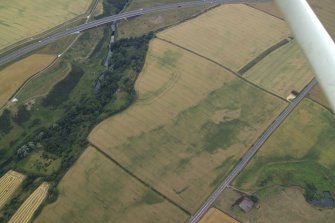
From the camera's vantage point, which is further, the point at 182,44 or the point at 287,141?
the point at 182,44

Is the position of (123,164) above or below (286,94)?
below

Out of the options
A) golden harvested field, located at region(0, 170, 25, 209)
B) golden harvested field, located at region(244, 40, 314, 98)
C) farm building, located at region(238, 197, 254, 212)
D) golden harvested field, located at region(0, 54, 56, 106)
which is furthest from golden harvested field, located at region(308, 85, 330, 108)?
golden harvested field, located at region(0, 170, 25, 209)

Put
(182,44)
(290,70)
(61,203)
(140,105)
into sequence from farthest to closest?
(182,44)
(290,70)
(140,105)
(61,203)

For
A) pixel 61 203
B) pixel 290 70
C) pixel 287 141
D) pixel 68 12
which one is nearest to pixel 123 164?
pixel 61 203

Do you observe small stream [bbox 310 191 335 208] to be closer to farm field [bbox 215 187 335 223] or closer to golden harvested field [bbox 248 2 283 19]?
farm field [bbox 215 187 335 223]

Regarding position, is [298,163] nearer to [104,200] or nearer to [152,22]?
[104,200]

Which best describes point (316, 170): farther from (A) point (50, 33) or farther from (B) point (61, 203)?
(A) point (50, 33)

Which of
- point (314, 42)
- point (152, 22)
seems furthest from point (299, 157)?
point (152, 22)
